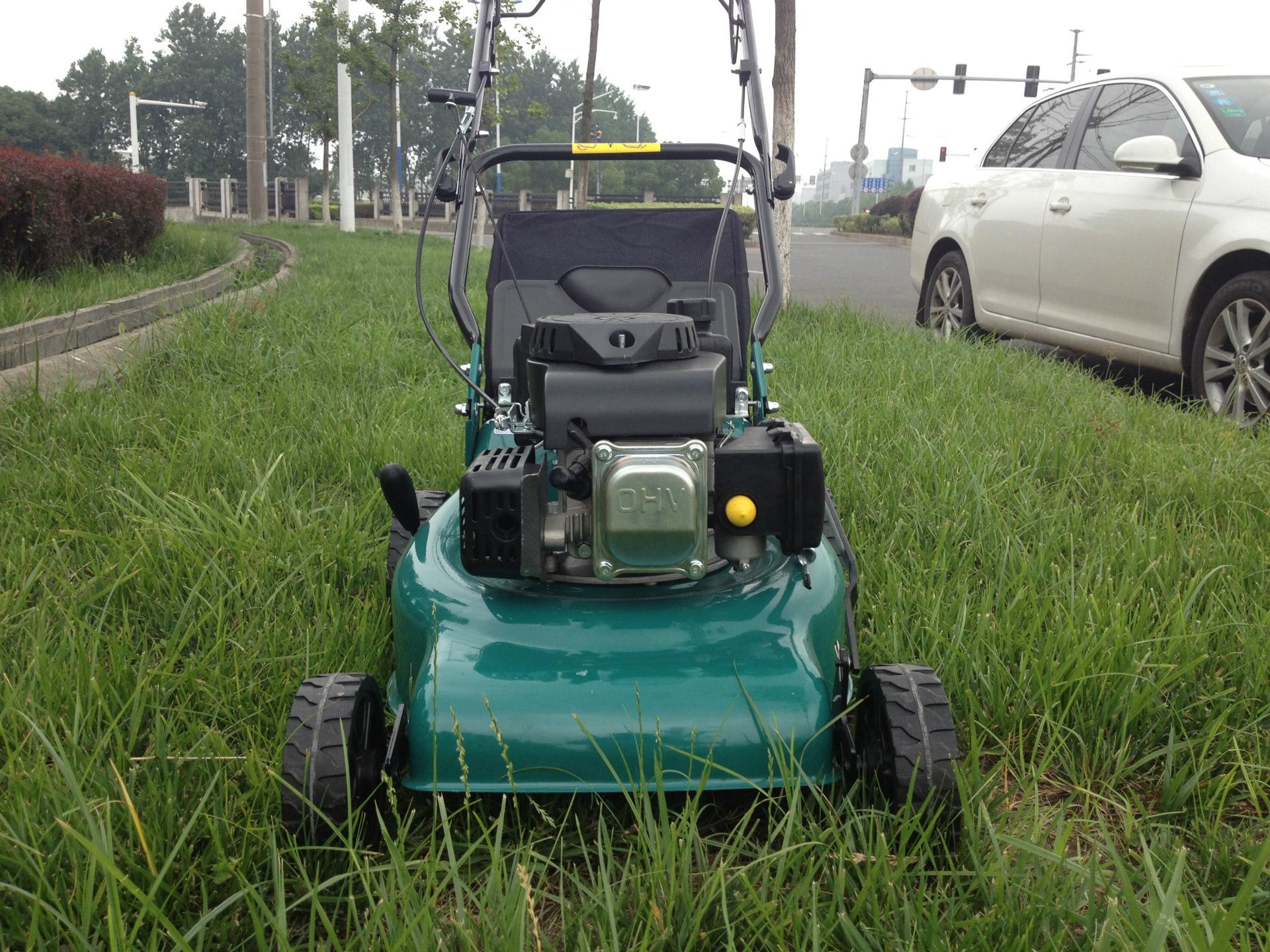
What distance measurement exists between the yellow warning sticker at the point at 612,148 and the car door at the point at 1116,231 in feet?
7.47

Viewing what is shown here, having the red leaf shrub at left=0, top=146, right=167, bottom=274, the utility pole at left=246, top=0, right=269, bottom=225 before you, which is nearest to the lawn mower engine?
the red leaf shrub at left=0, top=146, right=167, bottom=274

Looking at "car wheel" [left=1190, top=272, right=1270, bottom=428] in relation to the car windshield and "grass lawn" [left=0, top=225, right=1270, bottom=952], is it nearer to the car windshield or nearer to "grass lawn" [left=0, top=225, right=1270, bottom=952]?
"grass lawn" [left=0, top=225, right=1270, bottom=952]

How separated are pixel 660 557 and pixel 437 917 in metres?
0.56

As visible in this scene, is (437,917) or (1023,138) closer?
(437,917)

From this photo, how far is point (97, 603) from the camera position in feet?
7.26

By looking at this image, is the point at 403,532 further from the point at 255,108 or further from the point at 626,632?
the point at 255,108

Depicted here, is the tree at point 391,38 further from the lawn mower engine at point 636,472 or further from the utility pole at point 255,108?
the lawn mower engine at point 636,472

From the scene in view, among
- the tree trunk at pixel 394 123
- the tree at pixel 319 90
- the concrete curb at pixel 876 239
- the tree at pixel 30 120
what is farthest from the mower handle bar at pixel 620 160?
the tree at pixel 30 120

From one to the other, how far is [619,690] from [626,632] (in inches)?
4.3

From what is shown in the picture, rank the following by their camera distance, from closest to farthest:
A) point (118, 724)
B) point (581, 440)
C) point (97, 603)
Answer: point (581, 440) < point (118, 724) < point (97, 603)

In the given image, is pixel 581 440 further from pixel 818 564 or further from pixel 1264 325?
pixel 1264 325

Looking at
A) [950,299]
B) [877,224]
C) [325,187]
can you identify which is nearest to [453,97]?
[950,299]

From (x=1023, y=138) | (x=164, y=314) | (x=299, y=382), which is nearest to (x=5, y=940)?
(x=299, y=382)

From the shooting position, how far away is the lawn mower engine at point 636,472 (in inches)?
60.6
